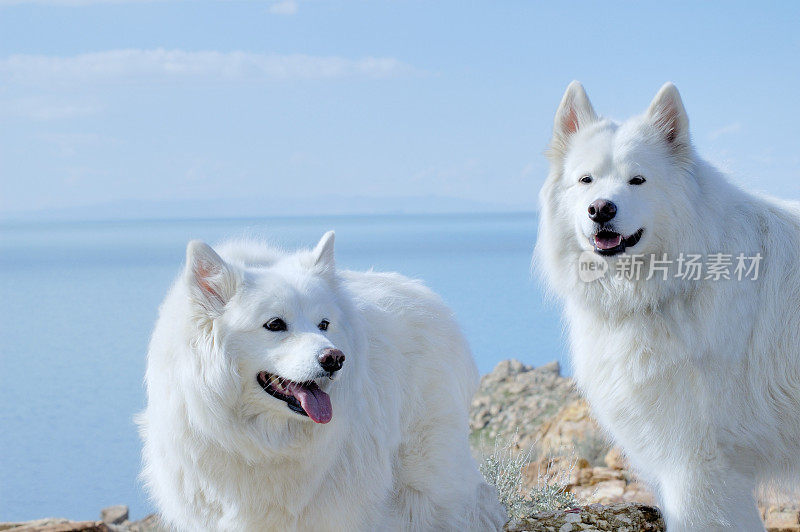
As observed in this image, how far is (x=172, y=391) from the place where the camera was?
359 cm

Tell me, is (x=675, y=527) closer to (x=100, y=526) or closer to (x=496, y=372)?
(x=100, y=526)

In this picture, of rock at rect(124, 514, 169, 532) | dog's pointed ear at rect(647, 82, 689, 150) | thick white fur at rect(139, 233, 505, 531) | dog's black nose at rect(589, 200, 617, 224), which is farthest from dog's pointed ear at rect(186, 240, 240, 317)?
rock at rect(124, 514, 169, 532)

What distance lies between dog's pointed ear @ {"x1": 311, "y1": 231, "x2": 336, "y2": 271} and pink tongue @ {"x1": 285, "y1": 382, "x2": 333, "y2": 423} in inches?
24.3

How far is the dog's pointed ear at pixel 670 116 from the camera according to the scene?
3.93 m

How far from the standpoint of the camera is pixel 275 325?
136 inches

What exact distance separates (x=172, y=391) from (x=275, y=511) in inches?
30.3

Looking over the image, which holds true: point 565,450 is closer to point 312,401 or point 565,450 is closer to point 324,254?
point 324,254

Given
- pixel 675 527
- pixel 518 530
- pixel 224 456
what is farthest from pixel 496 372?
pixel 224 456

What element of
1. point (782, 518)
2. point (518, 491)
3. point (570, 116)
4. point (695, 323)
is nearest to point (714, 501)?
point (695, 323)

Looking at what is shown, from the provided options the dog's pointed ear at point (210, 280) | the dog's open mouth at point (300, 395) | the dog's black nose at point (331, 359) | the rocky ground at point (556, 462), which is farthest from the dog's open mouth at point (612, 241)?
the rocky ground at point (556, 462)

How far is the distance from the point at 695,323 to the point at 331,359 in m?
1.93

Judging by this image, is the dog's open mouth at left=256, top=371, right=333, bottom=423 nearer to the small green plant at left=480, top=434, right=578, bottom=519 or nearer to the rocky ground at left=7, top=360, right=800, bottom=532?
the rocky ground at left=7, top=360, right=800, bottom=532

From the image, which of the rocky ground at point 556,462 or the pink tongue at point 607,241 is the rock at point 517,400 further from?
the pink tongue at point 607,241

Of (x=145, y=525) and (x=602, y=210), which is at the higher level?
(x=602, y=210)
